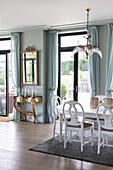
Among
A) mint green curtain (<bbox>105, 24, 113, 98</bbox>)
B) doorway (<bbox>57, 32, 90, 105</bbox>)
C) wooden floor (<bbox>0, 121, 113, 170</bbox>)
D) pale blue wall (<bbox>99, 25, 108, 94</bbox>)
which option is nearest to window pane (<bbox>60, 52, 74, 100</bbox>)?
doorway (<bbox>57, 32, 90, 105</bbox>)

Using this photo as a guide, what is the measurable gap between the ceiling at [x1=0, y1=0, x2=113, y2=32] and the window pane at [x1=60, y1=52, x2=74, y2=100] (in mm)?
965

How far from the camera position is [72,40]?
657 centimetres

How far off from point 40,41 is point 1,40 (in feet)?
5.71

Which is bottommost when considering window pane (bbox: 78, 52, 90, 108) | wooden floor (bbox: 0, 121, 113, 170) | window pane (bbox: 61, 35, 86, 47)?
wooden floor (bbox: 0, 121, 113, 170)

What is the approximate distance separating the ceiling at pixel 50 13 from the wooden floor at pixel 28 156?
2.86 meters

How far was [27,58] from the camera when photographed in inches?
269

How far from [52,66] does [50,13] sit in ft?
6.09

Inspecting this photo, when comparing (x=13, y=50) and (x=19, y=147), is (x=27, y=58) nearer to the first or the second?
(x=13, y=50)

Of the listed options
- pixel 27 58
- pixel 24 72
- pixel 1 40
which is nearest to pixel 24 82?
pixel 24 72

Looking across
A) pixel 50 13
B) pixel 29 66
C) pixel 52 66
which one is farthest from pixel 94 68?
pixel 29 66

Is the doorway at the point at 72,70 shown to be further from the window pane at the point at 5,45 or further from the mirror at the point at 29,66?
the window pane at the point at 5,45

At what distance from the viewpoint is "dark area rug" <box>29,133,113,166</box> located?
362 centimetres

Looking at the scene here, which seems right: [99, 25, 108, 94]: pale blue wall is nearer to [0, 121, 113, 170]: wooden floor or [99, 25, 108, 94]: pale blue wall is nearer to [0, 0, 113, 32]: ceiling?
[0, 0, 113, 32]: ceiling

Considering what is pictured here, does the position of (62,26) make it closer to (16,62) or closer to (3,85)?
(16,62)
